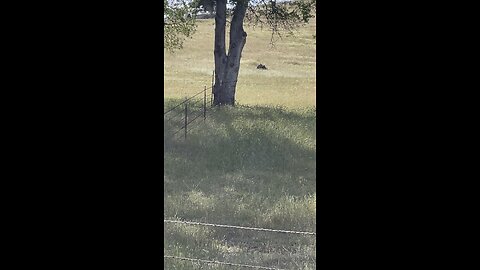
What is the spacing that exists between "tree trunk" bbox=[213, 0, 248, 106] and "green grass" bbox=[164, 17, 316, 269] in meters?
0.05

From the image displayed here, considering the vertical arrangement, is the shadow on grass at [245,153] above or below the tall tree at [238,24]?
below

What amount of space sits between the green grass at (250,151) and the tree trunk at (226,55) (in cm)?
5

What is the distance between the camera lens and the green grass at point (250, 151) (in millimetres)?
3430

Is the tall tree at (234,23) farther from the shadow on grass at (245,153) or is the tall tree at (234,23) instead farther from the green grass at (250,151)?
the shadow on grass at (245,153)

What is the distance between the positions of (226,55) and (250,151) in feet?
1.88

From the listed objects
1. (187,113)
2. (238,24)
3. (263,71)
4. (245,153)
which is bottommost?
(245,153)

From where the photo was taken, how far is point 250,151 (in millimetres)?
3893

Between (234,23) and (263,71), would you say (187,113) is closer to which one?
(263,71)

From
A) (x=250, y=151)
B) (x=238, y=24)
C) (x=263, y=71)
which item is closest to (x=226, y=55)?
(x=238, y=24)

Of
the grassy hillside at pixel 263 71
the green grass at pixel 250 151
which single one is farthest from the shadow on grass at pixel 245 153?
the grassy hillside at pixel 263 71
